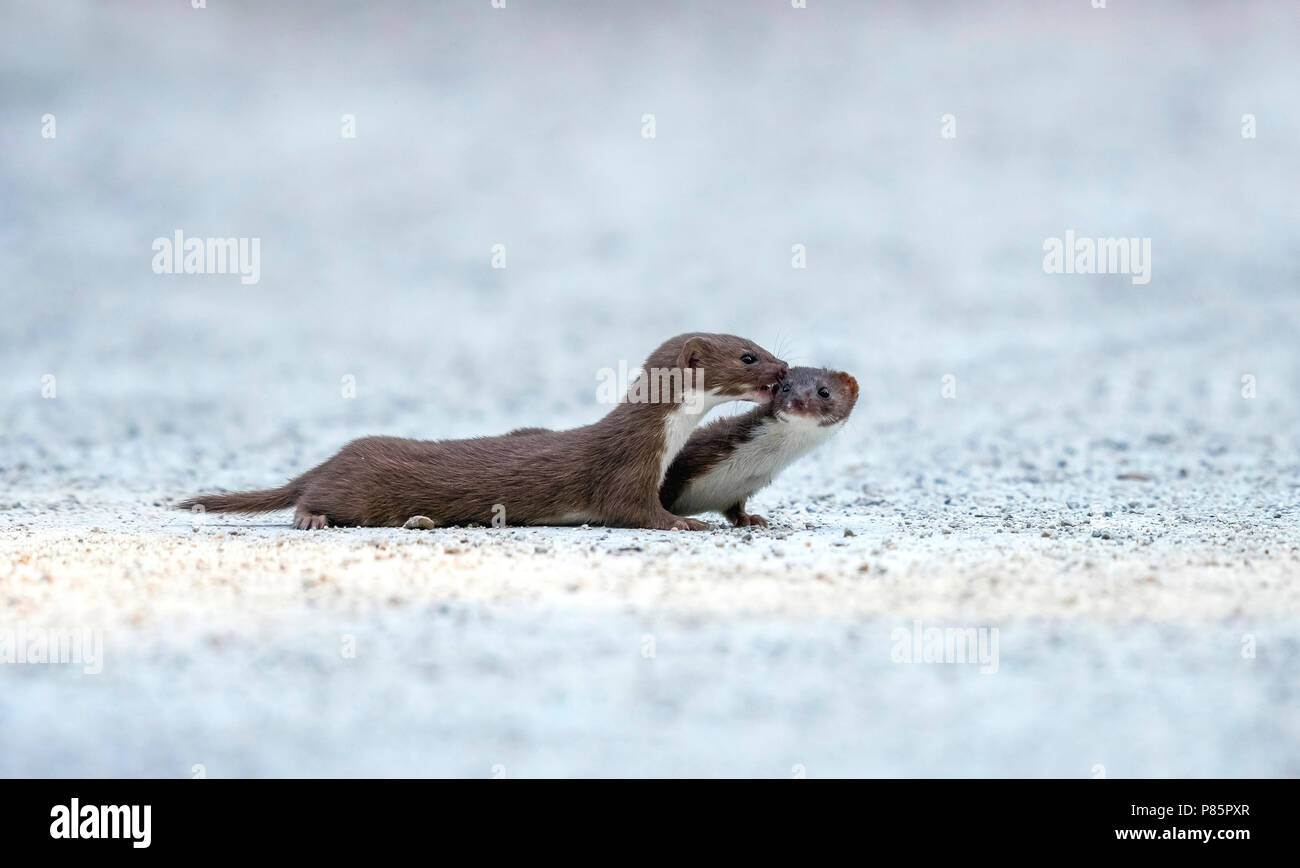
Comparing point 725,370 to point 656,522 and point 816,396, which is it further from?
point 656,522

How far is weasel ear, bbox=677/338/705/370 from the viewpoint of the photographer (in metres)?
8.17

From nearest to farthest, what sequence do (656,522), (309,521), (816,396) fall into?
(656,522) → (816,396) → (309,521)

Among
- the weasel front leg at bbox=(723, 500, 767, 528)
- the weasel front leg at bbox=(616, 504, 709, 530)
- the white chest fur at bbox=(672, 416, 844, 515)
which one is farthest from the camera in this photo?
the weasel front leg at bbox=(723, 500, 767, 528)

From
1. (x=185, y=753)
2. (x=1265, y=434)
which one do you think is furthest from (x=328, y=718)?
(x=1265, y=434)

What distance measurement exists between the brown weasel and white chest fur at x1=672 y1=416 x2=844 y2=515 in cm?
24

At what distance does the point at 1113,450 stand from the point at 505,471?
7.09 metres

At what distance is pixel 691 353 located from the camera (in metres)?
8.19

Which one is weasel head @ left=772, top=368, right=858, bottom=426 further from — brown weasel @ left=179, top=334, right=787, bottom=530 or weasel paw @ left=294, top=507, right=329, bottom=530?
weasel paw @ left=294, top=507, right=329, bottom=530

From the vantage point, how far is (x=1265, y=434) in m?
13.7

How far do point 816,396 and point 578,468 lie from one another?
1.45m

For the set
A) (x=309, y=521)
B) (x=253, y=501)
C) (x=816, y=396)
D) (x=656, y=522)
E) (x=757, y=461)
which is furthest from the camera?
(x=253, y=501)

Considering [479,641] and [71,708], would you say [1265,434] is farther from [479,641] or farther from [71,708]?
[71,708]

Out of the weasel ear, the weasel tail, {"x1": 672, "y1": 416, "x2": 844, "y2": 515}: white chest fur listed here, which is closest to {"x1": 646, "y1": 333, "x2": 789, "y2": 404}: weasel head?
the weasel ear

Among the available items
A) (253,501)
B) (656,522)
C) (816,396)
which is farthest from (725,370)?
(253,501)
